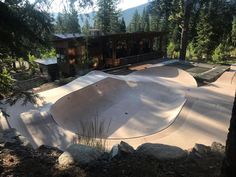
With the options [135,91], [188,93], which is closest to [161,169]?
[188,93]

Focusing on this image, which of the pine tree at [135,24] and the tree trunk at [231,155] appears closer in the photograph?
the tree trunk at [231,155]

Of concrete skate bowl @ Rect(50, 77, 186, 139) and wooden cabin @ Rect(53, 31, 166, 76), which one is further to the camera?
wooden cabin @ Rect(53, 31, 166, 76)

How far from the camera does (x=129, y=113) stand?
10.4 metres

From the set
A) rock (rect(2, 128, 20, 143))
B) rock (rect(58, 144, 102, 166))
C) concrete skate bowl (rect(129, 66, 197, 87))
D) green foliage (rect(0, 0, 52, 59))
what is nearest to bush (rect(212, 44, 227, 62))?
concrete skate bowl (rect(129, 66, 197, 87))

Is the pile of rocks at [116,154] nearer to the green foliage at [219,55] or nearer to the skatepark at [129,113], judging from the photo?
the skatepark at [129,113]

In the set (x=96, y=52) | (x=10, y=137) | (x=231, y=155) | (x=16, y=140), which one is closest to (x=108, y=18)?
(x=96, y=52)

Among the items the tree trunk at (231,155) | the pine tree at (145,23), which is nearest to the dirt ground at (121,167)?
the tree trunk at (231,155)

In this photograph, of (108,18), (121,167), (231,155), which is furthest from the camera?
(108,18)

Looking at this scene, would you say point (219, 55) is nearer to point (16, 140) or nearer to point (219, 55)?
point (219, 55)

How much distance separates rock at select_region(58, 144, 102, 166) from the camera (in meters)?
3.09

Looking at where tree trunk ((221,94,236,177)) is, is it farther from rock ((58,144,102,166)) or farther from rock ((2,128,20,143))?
rock ((2,128,20,143))

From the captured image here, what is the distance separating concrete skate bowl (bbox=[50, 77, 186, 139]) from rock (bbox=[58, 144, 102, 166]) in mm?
4455

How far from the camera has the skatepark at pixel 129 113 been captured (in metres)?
8.05

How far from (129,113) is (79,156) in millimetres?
7261
